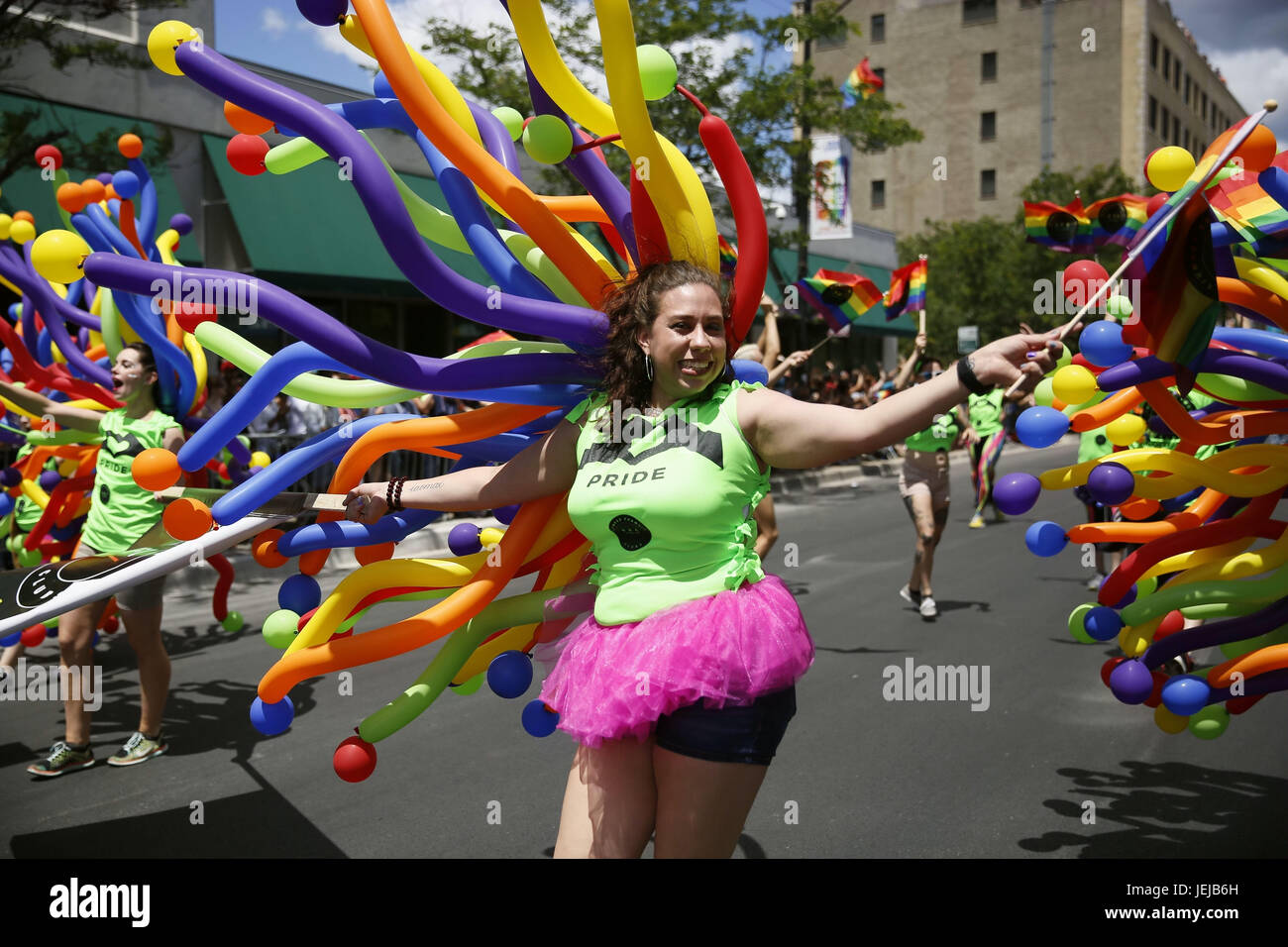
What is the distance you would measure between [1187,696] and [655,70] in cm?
243

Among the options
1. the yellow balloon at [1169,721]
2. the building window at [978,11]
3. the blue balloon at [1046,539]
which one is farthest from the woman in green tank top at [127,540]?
the building window at [978,11]

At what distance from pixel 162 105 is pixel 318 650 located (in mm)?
13558

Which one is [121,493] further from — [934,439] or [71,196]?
[934,439]

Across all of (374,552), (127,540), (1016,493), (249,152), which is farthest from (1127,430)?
(127,540)

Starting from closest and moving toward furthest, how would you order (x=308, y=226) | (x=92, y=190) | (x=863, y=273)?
(x=92, y=190) → (x=308, y=226) → (x=863, y=273)

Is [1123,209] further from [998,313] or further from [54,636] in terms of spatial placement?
[998,313]

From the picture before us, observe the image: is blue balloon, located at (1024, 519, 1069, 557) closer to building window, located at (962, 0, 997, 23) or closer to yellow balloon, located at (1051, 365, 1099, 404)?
yellow balloon, located at (1051, 365, 1099, 404)

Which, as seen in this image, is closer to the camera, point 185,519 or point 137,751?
point 185,519

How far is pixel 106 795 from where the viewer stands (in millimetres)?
4742

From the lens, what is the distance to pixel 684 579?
2.44 m

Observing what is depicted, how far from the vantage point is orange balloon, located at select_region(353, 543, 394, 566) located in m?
3.24

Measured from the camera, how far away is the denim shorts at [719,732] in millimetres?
2340

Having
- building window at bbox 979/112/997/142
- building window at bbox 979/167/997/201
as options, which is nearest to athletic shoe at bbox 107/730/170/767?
building window at bbox 979/167/997/201
